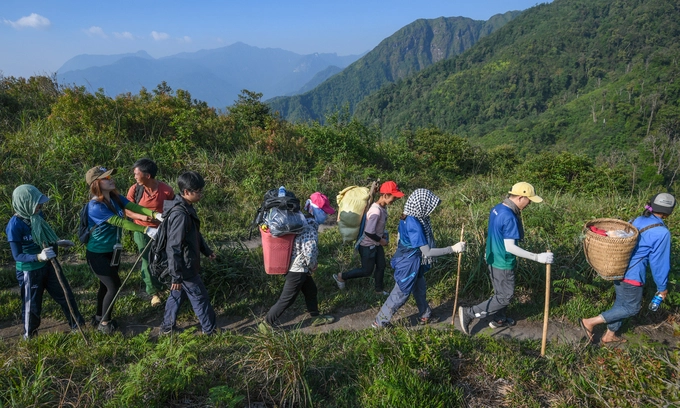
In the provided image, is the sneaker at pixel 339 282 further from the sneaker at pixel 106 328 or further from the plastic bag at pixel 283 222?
the sneaker at pixel 106 328

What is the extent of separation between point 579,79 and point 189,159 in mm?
125467

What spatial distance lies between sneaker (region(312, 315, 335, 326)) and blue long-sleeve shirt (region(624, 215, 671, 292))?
3081 mm

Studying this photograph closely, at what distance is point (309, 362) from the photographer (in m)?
3.21

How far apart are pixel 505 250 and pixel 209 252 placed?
3.11 metres

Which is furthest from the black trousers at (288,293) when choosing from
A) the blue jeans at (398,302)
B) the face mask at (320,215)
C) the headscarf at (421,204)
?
the headscarf at (421,204)

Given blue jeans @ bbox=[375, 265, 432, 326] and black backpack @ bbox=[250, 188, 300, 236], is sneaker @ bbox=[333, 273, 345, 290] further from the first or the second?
black backpack @ bbox=[250, 188, 300, 236]

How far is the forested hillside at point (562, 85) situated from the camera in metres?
71.2

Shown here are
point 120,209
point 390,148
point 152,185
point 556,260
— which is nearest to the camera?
point 120,209

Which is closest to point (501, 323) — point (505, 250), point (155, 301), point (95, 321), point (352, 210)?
point (505, 250)

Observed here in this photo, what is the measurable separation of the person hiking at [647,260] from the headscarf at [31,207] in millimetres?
5415

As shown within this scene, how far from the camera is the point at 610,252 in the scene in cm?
370

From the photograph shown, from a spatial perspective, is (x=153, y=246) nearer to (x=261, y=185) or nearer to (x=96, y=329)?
(x=96, y=329)

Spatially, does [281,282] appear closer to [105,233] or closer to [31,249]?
[105,233]

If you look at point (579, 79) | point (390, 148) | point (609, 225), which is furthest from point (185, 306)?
point (579, 79)
